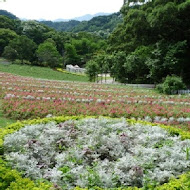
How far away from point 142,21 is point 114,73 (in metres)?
9.84

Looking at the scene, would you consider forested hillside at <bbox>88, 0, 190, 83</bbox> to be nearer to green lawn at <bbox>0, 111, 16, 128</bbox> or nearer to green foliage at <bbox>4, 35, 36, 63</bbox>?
green lawn at <bbox>0, 111, 16, 128</bbox>

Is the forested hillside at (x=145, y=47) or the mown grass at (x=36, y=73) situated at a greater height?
the forested hillside at (x=145, y=47)

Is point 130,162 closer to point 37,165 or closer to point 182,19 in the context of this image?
point 37,165

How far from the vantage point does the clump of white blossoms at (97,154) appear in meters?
3.79

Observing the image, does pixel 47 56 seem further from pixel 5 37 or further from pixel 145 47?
pixel 145 47

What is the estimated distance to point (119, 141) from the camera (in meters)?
5.06

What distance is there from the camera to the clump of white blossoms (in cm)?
379

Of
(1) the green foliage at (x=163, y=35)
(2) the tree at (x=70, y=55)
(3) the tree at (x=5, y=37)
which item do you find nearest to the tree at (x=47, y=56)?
(2) the tree at (x=70, y=55)

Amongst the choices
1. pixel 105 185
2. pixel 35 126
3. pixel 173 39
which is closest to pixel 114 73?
pixel 173 39

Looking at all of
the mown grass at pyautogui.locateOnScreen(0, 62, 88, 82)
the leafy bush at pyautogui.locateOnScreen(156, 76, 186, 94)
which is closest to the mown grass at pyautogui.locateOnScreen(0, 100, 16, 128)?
the leafy bush at pyautogui.locateOnScreen(156, 76, 186, 94)

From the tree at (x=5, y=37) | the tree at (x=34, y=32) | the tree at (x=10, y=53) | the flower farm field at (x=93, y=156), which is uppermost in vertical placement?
the tree at (x=34, y=32)

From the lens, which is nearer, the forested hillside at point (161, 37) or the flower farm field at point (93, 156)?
the flower farm field at point (93, 156)

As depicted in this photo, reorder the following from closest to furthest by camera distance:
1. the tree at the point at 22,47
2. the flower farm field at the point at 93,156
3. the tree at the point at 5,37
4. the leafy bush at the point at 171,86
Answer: the flower farm field at the point at 93,156 < the leafy bush at the point at 171,86 < the tree at the point at 22,47 < the tree at the point at 5,37

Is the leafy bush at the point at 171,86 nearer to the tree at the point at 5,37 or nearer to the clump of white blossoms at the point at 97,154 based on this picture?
the clump of white blossoms at the point at 97,154
